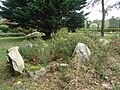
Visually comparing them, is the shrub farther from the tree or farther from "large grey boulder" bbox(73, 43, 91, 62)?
"large grey boulder" bbox(73, 43, 91, 62)

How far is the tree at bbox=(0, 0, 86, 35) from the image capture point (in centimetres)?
1032

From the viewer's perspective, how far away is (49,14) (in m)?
10.8

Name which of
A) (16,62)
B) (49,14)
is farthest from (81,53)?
(49,14)

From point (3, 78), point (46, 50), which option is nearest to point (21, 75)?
point (3, 78)

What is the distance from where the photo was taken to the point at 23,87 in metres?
3.32

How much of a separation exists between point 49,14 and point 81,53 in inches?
279

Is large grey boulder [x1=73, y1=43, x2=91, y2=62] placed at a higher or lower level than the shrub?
higher

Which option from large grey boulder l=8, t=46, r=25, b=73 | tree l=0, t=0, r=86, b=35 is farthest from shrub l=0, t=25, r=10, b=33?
large grey boulder l=8, t=46, r=25, b=73

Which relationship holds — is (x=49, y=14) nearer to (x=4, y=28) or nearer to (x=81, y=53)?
(x=81, y=53)

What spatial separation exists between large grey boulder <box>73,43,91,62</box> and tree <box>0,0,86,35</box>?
618 cm

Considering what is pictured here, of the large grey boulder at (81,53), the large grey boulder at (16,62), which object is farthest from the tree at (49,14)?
the large grey boulder at (16,62)

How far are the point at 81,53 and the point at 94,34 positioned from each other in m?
1.35

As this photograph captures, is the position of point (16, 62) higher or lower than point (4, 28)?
higher

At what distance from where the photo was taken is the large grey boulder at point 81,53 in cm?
396
